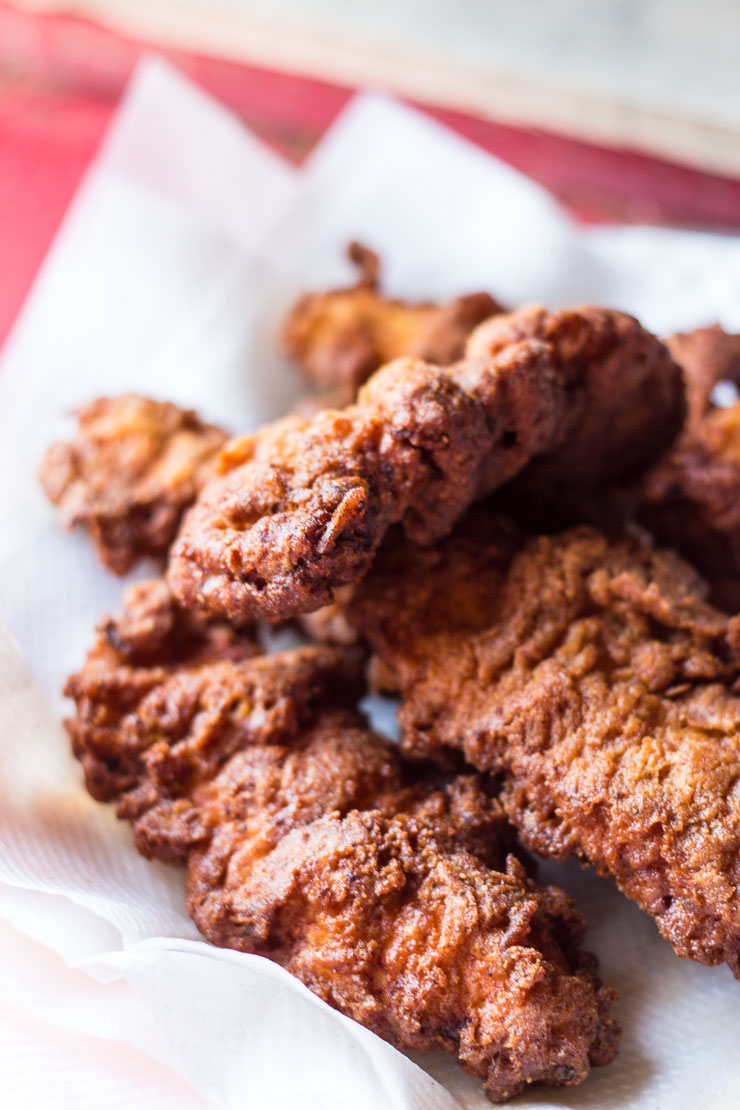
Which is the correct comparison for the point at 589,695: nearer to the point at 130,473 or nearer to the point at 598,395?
the point at 598,395

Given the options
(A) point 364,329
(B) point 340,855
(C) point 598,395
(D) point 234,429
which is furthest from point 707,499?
(D) point 234,429

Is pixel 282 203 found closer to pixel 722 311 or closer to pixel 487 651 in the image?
pixel 722 311

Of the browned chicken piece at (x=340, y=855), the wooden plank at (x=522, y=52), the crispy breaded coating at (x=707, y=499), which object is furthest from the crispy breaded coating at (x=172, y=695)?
the wooden plank at (x=522, y=52)

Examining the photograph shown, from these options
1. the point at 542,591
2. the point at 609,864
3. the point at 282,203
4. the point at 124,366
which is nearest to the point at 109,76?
the point at 282,203

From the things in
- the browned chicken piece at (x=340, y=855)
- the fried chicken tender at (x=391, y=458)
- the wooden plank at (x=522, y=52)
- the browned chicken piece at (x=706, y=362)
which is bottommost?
the browned chicken piece at (x=340, y=855)

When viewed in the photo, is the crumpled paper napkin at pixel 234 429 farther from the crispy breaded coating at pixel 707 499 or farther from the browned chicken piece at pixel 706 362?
the crispy breaded coating at pixel 707 499

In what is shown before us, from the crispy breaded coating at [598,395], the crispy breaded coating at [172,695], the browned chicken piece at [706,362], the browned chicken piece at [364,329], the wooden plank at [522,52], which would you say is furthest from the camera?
the wooden plank at [522,52]
